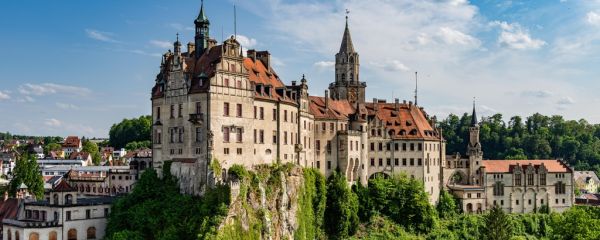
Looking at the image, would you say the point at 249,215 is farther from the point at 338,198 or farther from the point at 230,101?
the point at 338,198

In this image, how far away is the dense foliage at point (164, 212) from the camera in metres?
64.0

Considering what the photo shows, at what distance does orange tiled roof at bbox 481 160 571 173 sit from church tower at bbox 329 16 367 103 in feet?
79.5

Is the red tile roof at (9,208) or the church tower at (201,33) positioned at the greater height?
the church tower at (201,33)

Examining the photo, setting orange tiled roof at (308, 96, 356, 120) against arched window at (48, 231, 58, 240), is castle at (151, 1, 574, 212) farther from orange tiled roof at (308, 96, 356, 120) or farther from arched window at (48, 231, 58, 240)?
arched window at (48, 231, 58, 240)

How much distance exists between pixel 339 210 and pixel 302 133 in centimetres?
1123

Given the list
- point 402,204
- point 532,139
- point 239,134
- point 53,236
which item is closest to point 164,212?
point 239,134

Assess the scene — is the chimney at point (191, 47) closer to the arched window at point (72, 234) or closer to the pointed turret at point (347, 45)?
the arched window at point (72, 234)

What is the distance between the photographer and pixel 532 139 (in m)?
166

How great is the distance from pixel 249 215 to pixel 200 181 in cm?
621

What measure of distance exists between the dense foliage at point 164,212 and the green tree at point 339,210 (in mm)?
23225

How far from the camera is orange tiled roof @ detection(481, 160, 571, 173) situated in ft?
354

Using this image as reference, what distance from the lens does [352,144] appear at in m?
91.2

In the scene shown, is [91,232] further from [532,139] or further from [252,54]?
[532,139]

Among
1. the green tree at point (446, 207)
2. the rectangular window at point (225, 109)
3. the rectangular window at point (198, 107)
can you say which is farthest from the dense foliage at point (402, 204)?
the rectangular window at point (198, 107)
